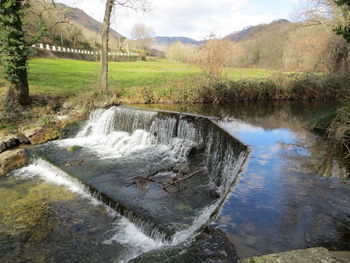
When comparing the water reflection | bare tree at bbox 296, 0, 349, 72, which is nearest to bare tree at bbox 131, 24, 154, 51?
bare tree at bbox 296, 0, 349, 72

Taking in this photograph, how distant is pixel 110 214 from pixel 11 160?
514 cm

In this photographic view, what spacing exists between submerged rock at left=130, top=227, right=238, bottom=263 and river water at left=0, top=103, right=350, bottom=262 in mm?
159

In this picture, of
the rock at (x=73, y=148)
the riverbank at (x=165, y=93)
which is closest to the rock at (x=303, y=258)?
the riverbank at (x=165, y=93)

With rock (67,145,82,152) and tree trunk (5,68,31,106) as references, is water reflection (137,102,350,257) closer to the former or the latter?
rock (67,145,82,152)

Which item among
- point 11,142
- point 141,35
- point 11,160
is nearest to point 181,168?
point 11,160

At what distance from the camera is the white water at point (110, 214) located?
4914mm

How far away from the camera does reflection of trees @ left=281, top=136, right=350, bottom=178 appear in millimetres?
6207

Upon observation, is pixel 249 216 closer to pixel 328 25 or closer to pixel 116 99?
pixel 116 99

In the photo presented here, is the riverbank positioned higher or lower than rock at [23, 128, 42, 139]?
higher

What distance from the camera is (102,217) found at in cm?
598

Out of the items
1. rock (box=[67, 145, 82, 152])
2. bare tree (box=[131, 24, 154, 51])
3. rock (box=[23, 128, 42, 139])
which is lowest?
rock (box=[67, 145, 82, 152])

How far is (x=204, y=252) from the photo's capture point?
3.28m

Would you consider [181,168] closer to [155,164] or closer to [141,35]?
[155,164]

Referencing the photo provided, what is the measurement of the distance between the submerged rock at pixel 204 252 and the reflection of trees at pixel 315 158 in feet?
11.7
